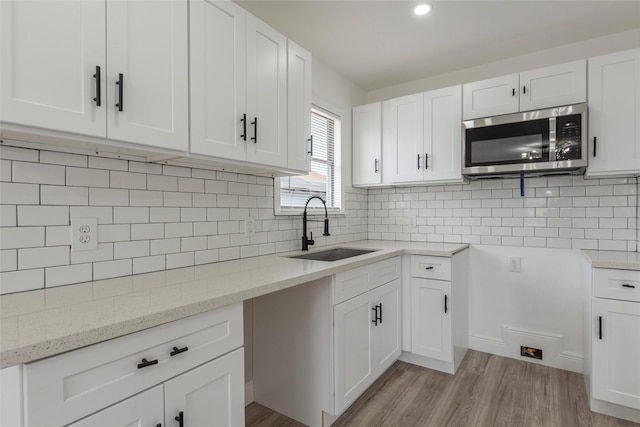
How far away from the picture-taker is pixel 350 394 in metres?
1.90

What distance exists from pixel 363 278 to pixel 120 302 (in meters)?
1.36

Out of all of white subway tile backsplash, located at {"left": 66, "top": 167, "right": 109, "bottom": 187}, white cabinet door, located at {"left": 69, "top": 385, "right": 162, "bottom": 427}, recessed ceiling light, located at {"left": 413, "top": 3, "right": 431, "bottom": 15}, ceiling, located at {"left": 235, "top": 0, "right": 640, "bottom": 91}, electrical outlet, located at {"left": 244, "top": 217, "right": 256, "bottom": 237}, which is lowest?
white cabinet door, located at {"left": 69, "top": 385, "right": 162, "bottom": 427}

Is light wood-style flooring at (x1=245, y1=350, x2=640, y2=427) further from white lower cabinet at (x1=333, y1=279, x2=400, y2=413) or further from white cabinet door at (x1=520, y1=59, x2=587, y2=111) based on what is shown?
white cabinet door at (x1=520, y1=59, x2=587, y2=111)

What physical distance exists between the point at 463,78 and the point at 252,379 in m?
2.99

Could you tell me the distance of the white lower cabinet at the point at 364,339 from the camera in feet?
→ 6.00

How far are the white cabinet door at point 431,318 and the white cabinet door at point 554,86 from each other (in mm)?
1453

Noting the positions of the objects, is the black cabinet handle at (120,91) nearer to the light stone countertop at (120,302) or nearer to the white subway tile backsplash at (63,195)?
the white subway tile backsplash at (63,195)

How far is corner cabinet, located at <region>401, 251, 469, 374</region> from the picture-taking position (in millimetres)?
2455

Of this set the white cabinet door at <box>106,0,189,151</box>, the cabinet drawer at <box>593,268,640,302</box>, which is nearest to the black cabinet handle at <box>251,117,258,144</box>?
the white cabinet door at <box>106,0,189,151</box>

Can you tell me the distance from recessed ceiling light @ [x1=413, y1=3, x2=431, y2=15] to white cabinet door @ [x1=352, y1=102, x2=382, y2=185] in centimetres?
101

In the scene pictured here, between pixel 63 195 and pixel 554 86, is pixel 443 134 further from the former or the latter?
pixel 63 195

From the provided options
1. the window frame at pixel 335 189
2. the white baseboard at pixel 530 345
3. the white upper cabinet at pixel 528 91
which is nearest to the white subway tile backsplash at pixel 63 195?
the window frame at pixel 335 189

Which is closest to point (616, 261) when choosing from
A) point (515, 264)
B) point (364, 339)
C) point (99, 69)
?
point (515, 264)

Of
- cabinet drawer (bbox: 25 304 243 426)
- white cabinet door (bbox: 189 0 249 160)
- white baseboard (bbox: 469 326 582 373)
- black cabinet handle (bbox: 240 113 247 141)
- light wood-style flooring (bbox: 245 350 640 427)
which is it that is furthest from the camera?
white baseboard (bbox: 469 326 582 373)
